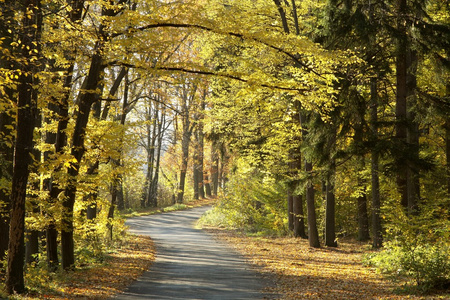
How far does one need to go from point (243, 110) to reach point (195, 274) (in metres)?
9.56

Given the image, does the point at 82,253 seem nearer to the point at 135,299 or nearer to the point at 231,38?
the point at 135,299

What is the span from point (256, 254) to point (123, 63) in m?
9.06

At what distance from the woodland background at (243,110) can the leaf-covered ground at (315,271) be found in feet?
2.32

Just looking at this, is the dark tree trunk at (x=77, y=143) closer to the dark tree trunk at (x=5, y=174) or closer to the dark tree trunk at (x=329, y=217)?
the dark tree trunk at (x=5, y=174)

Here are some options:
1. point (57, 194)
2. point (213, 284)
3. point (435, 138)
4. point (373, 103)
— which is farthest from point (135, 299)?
point (435, 138)

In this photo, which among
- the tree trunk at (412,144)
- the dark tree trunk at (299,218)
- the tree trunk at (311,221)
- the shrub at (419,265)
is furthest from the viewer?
the dark tree trunk at (299,218)

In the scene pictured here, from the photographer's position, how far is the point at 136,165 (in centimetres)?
1487

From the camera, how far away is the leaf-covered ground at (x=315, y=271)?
375 inches

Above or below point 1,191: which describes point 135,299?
below

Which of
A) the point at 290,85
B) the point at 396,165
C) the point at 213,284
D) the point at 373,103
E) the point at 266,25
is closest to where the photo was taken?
the point at 290,85

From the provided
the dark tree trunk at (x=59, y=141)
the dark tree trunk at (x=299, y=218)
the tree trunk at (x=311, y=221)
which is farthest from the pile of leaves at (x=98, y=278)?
the dark tree trunk at (x=299, y=218)

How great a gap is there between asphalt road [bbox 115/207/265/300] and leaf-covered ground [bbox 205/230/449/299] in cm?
59

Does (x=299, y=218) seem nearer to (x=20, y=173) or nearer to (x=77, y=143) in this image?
(x=77, y=143)

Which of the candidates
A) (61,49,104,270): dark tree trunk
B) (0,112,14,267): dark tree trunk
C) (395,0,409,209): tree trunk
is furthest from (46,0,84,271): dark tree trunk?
(395,0,409,209): tree trunk
